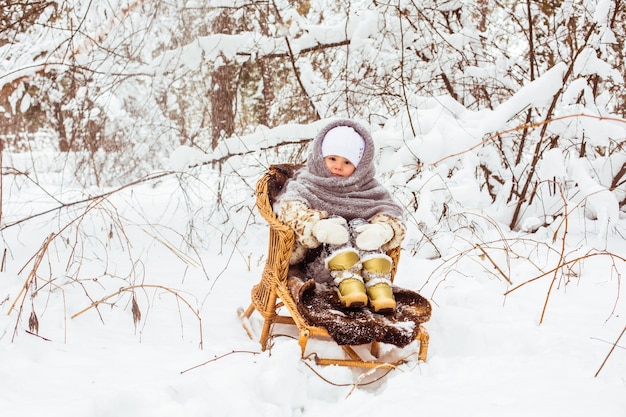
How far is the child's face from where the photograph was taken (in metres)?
2.70

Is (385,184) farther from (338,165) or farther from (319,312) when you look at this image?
(319,312)

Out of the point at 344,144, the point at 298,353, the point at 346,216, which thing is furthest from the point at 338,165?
the point at 298,353

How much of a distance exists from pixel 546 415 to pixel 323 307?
Result: 40.8 inches

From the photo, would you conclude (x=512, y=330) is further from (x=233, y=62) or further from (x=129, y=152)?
(x=129, y=152)

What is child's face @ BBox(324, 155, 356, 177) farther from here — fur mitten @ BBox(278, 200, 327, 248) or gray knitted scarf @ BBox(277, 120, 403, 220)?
fur mitten @ BBox(278, 200, 327, 248)

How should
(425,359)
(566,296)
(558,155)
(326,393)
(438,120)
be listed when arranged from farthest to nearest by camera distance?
(438,120) < (558,155) < (566,296) < (425,359) < (326,393)

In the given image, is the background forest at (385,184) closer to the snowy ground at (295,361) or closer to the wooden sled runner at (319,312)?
the snowy ground at (295,361)

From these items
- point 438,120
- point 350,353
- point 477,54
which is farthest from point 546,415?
point 477,54

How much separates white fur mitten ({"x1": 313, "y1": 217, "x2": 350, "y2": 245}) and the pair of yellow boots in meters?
0.06

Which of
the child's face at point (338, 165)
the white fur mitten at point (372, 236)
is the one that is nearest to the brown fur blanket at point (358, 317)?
the white fur mitten at point (372, 236)

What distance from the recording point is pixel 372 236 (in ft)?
8.02

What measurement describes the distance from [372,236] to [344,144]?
20.8 inches

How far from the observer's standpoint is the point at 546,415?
1.64 metres

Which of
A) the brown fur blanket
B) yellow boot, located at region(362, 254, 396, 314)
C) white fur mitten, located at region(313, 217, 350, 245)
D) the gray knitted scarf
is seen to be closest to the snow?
the brown fur blanket
